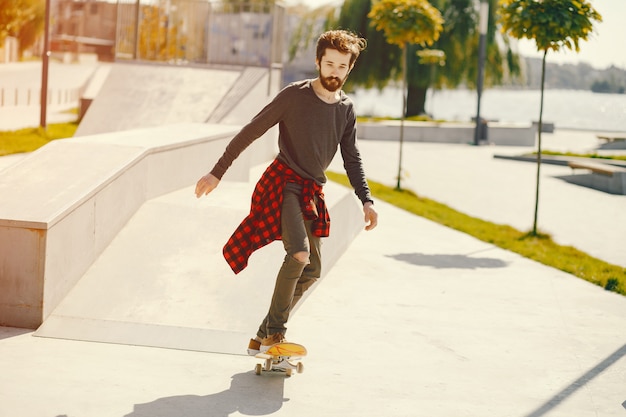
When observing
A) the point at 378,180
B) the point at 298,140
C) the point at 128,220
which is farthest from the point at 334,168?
the point at 298,140

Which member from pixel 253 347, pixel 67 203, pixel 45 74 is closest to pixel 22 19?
pixel 45 74

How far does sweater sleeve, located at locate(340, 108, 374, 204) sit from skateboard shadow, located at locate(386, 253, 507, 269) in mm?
4332

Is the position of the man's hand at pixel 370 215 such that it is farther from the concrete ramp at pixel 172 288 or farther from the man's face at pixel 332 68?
the concrete ramp at pixel 172 288

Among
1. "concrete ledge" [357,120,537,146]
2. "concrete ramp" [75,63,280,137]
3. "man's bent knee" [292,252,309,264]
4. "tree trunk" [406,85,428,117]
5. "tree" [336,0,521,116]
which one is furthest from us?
"tree trunk" [406,85,428,117]

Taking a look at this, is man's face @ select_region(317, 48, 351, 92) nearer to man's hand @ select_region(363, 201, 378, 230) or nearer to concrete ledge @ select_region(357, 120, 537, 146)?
man's hand @ select_region(363, 201, 378, 230)

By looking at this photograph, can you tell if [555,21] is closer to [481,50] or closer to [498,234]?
[498,234]

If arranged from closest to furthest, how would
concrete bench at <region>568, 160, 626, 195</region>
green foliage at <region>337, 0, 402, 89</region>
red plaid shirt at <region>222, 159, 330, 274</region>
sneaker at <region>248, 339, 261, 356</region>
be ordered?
red plaid shirt at <region>222, 159, 330, 274</region> → sneaker at <region>248, 339, 261, 356</region> → concrete bench at <region>568, 160, 626, 195</region> → green foliage at <region>337, 0, 402, 89</region>

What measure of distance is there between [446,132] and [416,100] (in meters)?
7.68

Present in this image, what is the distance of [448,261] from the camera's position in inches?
406

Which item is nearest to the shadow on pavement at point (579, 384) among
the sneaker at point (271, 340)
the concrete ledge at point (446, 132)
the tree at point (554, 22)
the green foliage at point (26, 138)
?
the sneaker at point (271, 340)

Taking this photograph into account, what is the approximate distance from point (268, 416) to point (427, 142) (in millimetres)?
31015

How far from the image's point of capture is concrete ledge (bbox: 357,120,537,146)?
34406 millimetres

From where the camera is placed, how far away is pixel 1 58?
67438mm

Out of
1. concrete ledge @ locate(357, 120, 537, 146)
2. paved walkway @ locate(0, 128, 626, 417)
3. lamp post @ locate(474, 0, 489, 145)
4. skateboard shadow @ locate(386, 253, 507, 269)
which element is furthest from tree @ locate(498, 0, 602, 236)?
lamp post @ locate(474, 0, 489, 145)
